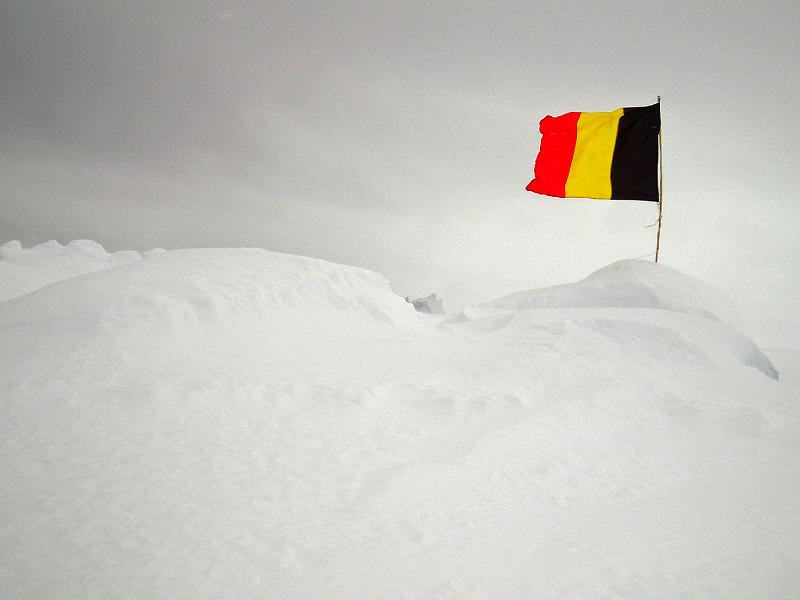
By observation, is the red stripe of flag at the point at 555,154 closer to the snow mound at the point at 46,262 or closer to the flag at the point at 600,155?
the flag at the point at 600,155

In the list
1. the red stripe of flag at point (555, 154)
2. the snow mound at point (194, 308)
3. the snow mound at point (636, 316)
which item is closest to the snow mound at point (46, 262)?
the snow mound at point (194, 308)

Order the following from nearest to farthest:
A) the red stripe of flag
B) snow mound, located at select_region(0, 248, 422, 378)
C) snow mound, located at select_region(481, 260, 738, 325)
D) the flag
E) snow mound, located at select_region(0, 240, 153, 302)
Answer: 1. snow mound, located at select_region(0, 248, 422, 378)
2. snow mound, located at select_region(481, 260, 738, 325)
3. the flag
4. the red stripe of flag
5. snow mound, located at select_region(0, 240, 153, 302)

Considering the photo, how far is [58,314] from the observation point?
3.29 meters

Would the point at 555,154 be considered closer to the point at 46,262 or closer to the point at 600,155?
the point at 600,155

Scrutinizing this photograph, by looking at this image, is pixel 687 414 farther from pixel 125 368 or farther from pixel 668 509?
pixel 125 368

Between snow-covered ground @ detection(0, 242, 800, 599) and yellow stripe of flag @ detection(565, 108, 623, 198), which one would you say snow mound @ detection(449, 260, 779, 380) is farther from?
yellow stripe of flag @ detection(565, 108, 623, 198)

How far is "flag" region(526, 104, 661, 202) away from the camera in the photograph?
27.1 feet

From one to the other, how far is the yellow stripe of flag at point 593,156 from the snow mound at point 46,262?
16.3 meters

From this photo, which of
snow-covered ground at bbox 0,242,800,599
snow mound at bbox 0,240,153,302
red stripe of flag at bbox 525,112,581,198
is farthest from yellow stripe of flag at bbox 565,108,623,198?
snow mound at bbox 0,240,153,302

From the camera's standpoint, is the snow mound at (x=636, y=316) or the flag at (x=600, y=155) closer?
the snow mound at (x=636, y=316)

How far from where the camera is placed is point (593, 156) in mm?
9102

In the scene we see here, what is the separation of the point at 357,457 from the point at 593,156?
9357 millimetres

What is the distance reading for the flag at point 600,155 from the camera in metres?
8.26

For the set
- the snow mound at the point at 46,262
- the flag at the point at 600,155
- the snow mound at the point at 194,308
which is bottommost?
the snow mound at the point at 46,262
